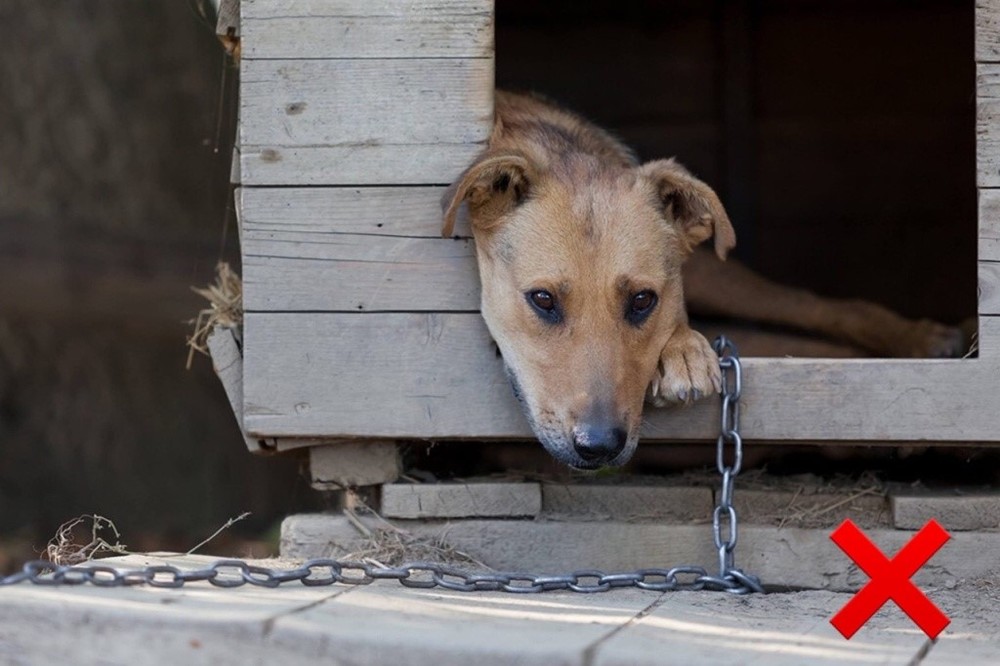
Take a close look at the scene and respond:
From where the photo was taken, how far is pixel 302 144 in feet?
12.9

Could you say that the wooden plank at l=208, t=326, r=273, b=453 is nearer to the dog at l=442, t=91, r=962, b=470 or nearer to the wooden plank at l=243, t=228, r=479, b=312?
the wooden plank at l=243, t=228, r=479, b=312

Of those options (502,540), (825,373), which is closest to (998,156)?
(825,373)

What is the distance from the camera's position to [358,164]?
3918 mm

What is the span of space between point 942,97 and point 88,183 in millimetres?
4973

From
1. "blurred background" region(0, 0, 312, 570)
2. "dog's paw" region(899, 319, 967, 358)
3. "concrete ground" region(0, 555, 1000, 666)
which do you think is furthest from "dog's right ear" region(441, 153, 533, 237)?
"blurred background" region(0, 0, 312, 570)

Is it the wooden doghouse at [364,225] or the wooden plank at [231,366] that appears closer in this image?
the wooden doghouse at [364,225]

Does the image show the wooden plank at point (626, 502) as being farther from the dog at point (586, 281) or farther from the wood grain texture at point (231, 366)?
the wood grain texture at point (231, 366)

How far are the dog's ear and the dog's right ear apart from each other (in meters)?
0.46

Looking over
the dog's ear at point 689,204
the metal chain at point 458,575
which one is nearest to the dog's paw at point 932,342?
the dog's ear at point 689,204

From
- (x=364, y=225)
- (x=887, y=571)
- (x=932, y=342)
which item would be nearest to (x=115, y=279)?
(x=364, y=225)

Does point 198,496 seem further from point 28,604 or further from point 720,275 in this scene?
point 28,604

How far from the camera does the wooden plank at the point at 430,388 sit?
12.6 feet

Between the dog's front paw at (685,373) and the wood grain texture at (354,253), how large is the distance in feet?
2.04

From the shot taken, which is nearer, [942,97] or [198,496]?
[942,97]
